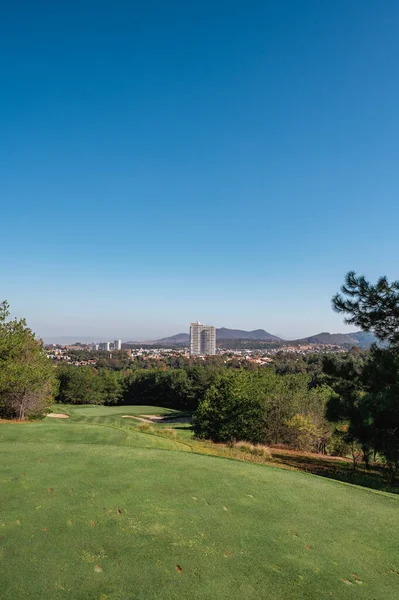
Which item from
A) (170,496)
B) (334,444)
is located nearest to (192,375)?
(334,444)

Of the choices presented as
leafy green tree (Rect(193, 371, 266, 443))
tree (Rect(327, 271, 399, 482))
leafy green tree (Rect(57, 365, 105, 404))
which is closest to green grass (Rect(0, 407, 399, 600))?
tree (Rect(327, 271, 399, 482))

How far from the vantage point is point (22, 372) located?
61.0 ft

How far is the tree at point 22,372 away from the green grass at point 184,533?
1160cm

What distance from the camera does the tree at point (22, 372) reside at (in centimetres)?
1853

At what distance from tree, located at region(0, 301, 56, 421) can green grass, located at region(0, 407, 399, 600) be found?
11596mm

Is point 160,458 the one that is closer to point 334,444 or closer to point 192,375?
point 334,444

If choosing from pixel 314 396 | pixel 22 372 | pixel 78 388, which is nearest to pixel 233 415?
pixel 314 396

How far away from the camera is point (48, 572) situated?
374cm

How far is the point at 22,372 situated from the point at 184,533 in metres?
16.5

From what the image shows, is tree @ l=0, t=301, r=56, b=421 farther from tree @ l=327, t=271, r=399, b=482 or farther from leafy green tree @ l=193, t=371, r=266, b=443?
tree @ l=327, t=271, r=399, b=482

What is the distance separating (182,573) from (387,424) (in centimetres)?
958

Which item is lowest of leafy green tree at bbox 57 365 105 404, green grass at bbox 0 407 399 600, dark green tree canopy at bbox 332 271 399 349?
leafy green tree at bbox 57 365 105 404

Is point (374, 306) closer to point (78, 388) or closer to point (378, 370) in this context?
point (378, 370)

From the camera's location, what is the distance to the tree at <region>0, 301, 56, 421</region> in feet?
60.8
